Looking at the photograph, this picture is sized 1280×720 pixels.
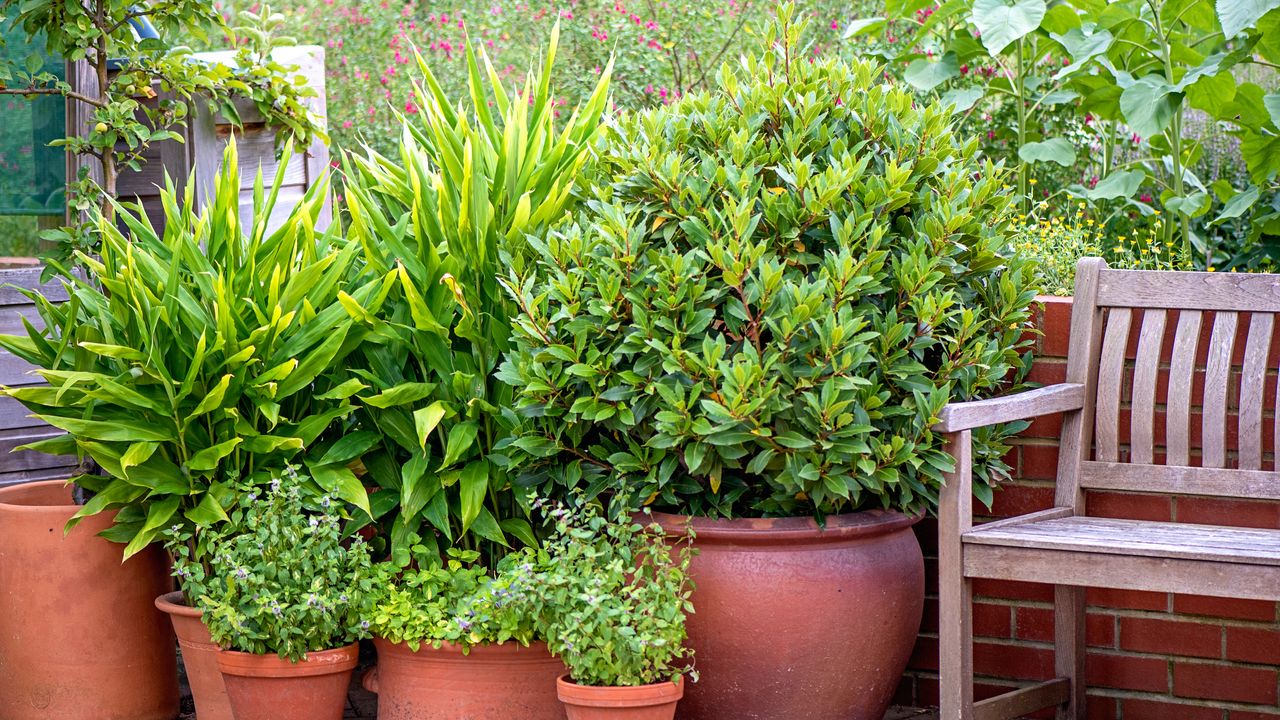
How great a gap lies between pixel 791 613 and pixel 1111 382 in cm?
100

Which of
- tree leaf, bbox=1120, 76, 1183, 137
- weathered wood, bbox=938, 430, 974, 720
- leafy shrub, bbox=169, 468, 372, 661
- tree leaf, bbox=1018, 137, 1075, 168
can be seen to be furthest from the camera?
tree leaf, bbox=1018, 137, 1075, 168

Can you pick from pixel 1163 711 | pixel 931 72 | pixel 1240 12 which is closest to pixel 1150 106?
pixel 1240 12

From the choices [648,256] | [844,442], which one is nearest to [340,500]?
[648,256]

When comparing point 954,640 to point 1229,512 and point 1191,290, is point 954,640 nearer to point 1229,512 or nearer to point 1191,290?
point 1229,512

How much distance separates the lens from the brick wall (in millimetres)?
3104

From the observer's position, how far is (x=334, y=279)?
10.2 feet

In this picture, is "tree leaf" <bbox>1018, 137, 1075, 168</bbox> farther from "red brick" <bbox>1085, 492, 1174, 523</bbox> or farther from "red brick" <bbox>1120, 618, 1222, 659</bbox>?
"red brick" <bbox>1120, 618, 1222, 659</bbox>

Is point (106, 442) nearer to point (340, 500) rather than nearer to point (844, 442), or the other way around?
point (340, 500)

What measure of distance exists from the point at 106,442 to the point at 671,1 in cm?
516

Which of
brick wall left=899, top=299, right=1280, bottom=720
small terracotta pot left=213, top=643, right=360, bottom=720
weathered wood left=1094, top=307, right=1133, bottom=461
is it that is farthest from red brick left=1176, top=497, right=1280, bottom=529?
small terracotta pot left=213, top=643, right=360, bottom=720

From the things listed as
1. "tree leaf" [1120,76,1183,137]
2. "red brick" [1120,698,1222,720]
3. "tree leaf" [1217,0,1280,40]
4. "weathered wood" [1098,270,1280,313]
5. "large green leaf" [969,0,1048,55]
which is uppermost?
"large green leaf" [969,0,1048,55]

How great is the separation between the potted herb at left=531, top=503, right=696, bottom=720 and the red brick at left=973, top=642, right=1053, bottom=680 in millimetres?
999

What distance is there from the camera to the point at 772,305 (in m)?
2.65

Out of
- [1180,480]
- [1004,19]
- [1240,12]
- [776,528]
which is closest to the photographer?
[776,528]
